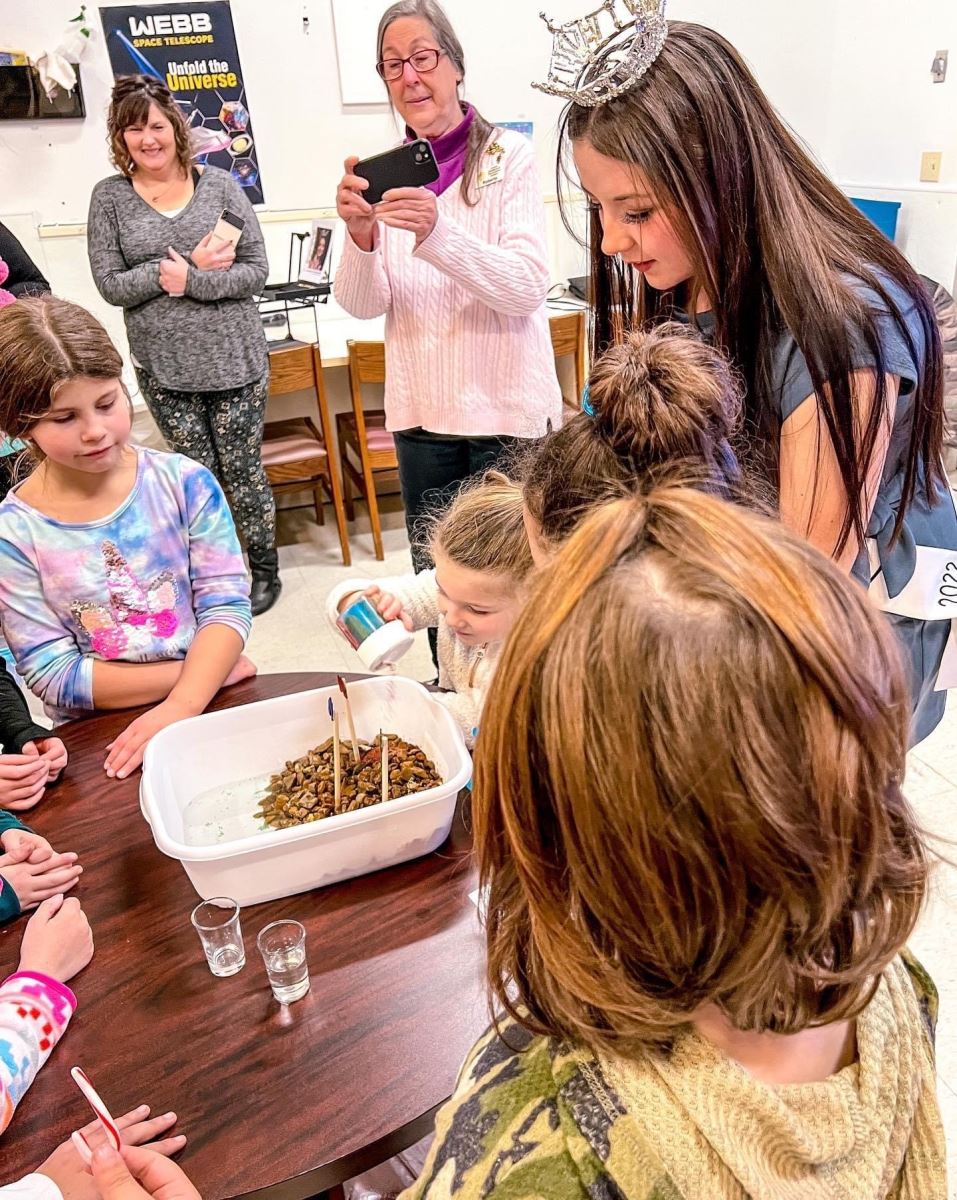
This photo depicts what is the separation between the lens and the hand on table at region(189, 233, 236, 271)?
269 cm

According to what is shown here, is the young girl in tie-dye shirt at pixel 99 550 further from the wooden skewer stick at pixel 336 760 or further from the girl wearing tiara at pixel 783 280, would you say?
the girl wearing tiara at pixel 783 280

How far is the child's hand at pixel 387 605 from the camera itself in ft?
4.90

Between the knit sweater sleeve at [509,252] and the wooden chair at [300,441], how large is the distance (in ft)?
4.62

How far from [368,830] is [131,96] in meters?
2.45

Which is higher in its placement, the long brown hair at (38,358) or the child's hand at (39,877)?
the long brown hair at (38,358)

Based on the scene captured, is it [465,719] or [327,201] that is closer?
[465,719]

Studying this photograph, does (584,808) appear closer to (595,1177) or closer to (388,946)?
(595,1177)

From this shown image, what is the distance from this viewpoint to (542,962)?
594 mm

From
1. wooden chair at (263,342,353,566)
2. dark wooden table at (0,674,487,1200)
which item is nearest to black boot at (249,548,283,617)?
wooden chair at (263,342,353,566)

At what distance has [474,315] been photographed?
1983mm

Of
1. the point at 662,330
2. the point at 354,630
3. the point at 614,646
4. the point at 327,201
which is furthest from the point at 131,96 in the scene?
the point at 614,646

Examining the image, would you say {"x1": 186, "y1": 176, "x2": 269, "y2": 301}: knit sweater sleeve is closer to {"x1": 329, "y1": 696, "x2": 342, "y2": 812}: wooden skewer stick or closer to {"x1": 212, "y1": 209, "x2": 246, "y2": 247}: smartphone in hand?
{"x1": 212, "y1": 209, "x2": 246, "y2": 247}: smartphone in hand

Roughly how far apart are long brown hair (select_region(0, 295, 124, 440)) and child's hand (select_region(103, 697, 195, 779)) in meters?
0.50

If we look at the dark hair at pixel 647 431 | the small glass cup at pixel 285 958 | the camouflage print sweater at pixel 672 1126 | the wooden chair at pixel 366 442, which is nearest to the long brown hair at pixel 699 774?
the camouflage print sweater at pixel 672 1126
